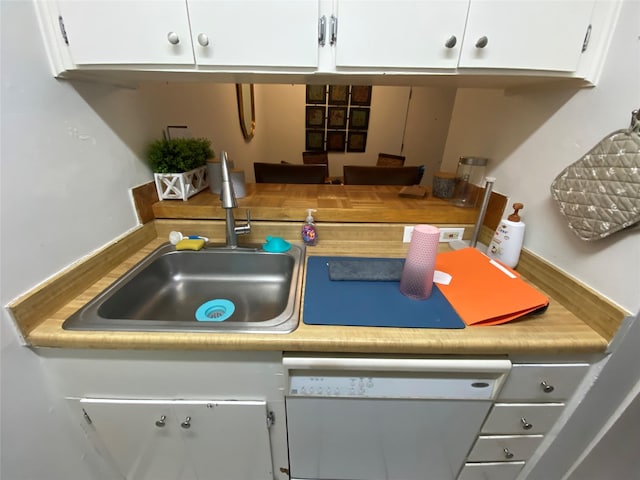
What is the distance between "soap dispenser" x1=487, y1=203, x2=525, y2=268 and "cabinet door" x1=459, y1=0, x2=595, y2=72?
406 mm

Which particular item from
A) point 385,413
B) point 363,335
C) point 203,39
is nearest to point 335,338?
point 363,335

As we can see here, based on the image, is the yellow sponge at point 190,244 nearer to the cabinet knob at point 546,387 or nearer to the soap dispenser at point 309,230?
the soap dispenser at point 309,230

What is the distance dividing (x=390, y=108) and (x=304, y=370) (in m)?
4.06

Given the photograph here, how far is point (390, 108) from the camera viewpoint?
3.85m

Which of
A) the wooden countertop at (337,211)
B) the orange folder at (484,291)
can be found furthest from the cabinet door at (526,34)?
the orange folder at (484,291)

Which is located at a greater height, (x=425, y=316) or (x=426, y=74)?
(x=426, y=74)

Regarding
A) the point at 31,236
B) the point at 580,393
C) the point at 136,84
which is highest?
the point at 136,84

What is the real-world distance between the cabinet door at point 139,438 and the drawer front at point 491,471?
0.95 metres

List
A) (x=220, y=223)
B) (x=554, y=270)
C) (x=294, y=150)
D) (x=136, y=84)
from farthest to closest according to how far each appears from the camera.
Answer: (x=294, y=150) < (x=220, y=223) < (x=136, y=84) < (x=554, y=270)

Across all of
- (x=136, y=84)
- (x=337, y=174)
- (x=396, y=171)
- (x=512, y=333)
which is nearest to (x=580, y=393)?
(x=512, y=333)

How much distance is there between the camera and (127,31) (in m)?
0.65

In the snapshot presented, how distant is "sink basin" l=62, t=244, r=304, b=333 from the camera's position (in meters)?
0.84

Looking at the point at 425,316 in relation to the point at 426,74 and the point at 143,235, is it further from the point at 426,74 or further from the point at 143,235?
the point at 143,235

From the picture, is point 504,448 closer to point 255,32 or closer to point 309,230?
point 309,230
